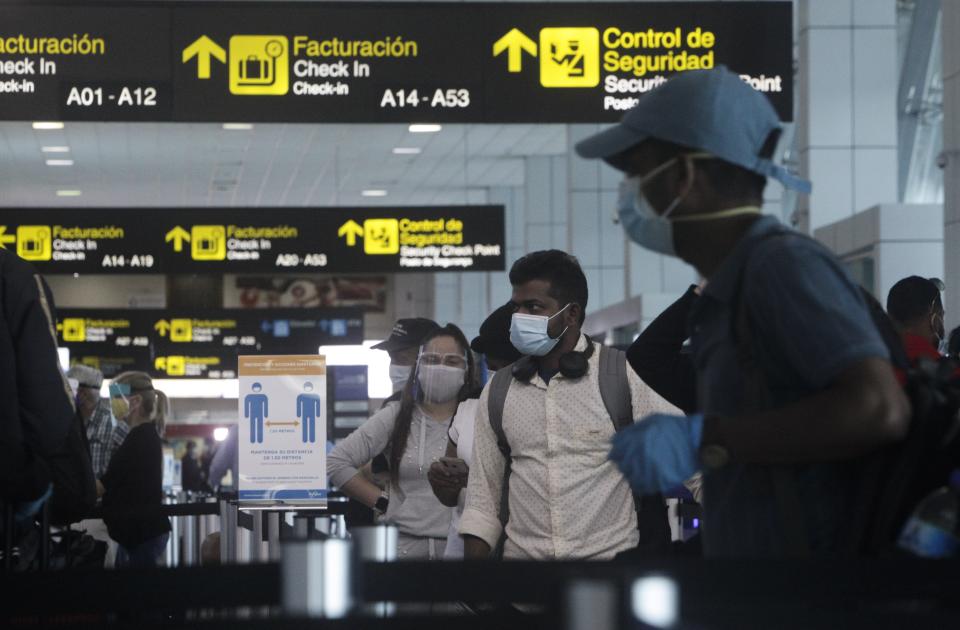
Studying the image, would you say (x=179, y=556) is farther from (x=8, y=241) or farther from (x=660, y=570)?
(x=660, y=570)

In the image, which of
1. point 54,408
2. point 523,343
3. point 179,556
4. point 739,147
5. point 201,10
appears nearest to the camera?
point 739,147

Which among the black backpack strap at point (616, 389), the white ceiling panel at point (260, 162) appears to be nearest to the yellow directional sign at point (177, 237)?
the white ceiling panel at point (260, 162)

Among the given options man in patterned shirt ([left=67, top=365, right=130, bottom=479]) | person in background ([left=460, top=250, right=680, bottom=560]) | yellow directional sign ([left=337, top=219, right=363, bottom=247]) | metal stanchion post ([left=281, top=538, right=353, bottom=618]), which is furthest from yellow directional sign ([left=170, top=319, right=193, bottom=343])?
metal stanchion post ([left=281, top=538, right=353, bottom=618])

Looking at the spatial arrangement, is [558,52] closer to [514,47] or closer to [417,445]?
[514,47]

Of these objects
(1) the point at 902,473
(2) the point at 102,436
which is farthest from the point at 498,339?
(2) the point at 102,436

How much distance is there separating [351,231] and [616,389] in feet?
45.0

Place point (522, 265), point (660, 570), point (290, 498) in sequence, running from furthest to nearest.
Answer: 1. point (290, 498)
2. point (522, 265)
3. point (660, 570)

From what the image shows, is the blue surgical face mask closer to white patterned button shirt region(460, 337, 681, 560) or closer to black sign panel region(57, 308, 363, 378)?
white patterned button shirt region(460, 337, 681, 560)

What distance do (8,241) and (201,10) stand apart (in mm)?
8753

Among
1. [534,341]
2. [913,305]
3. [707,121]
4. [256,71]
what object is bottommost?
[534,341]

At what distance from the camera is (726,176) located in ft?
8.58

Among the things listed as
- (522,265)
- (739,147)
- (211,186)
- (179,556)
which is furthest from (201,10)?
(211,186)

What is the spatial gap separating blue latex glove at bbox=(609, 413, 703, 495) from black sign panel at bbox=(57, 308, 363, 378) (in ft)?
97.0

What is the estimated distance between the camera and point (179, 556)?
11.3 metres
